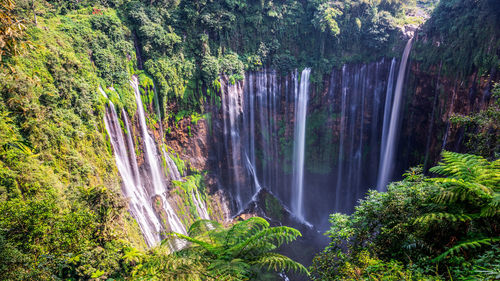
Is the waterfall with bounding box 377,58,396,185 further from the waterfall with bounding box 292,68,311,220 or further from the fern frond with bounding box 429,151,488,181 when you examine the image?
the fern frond with bounding box 429,151,488,181

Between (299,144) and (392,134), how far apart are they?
21.8 feet

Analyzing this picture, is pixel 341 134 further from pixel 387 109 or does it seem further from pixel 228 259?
pixel 228 259

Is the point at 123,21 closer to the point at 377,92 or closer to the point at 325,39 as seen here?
the point at 325,39

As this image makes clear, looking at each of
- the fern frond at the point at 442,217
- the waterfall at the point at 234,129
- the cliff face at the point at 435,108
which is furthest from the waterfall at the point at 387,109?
the fern frond at the point at 442,217

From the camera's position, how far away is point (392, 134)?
55.7 feet

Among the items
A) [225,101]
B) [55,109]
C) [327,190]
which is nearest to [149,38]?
[225,101]

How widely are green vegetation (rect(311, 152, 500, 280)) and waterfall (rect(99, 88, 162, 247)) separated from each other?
8080 millimetres

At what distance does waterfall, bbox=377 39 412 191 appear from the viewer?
16.2 m

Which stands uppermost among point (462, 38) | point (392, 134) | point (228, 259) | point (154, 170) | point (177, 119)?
point (462, 38)

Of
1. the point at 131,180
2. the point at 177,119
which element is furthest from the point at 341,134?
the point at 131,180

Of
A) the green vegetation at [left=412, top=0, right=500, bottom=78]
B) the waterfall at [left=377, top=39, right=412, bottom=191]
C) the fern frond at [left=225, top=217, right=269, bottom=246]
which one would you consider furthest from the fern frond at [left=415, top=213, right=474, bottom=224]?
the waterfall at [left=377, top=39, right=412, bottom=191]

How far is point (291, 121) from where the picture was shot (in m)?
19.9

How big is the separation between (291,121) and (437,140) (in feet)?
31.0

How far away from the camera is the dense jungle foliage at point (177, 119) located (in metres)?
3.16
